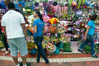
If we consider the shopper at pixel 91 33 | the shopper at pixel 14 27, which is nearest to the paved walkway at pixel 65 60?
the shopper at pixel 91 33

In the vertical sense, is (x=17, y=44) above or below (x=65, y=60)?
above

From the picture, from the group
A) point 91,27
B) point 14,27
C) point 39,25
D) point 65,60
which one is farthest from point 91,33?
point 14,27

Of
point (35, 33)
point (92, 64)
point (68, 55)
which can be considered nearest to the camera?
point (35, 33)

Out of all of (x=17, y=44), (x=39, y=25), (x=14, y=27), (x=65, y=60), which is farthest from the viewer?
(x=65, y=60)

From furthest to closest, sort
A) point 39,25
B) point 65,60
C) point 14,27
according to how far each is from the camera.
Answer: point 65,60 → point 39,25 → point 14,27

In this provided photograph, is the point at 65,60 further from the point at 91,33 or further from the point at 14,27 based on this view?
the point at 14,27

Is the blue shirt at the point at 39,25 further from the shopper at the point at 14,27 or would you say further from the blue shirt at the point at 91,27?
the blue shirt at the point at 91,27

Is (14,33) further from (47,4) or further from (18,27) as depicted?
(47,4)

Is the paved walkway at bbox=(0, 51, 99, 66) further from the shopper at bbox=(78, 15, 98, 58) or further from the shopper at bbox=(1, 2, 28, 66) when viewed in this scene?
the shopper at bbox=(1, 2, 28, 66)

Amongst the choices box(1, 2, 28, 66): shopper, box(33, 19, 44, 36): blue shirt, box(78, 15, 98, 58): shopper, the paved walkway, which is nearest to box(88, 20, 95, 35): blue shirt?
box(78, 15, 98, 58): shopper

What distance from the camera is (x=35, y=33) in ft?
14.1

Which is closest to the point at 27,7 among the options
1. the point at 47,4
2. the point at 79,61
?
the point at 47,4

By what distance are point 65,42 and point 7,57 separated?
94.4 inches

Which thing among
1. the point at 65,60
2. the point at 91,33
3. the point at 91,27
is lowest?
the point at 65,60
